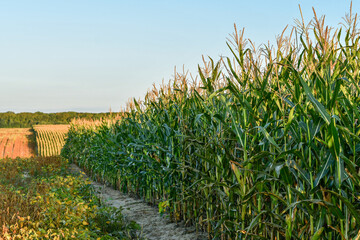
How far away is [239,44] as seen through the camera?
3.38 meters

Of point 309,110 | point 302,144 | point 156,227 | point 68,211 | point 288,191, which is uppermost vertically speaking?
point 309,110

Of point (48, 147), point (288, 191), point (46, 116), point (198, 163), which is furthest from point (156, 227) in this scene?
point (46, 116)

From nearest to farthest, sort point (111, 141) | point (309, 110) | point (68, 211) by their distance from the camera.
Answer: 1. point (309, 110)
2. point (68, 211)
3. point (111, 141)

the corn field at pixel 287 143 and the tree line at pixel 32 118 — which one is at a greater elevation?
the tree line at pixel 32 118

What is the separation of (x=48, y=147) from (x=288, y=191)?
935 inches

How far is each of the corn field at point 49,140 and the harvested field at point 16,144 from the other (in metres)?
1.22

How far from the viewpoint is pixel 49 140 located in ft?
80.4

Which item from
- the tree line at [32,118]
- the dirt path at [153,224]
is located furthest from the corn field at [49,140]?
the dirt path at [153,224]

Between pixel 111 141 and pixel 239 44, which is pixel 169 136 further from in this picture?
pixel 111 141

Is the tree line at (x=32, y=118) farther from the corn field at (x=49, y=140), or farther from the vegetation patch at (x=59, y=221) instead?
the vegetation patch at (x=59, y=221)

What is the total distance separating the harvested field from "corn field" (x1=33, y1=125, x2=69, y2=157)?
48.1 inches

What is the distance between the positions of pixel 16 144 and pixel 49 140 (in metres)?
4.05

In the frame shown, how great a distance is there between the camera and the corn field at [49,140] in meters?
23.7

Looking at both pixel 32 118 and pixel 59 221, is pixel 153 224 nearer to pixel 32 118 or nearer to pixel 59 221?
pixel 59 221
